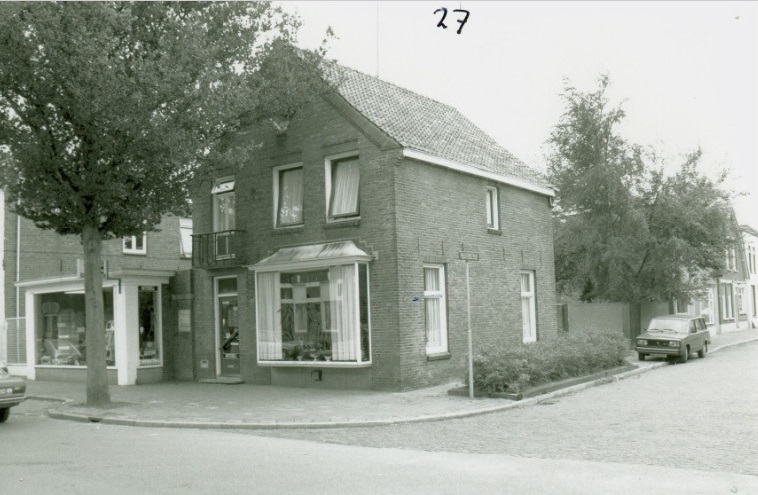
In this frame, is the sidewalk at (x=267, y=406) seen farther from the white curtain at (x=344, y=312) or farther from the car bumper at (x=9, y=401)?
the car bumper at (x=9, y=401)

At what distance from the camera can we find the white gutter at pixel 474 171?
688 inches

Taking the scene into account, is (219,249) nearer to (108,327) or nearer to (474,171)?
(108,327)

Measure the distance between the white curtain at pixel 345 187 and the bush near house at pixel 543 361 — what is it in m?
4.90

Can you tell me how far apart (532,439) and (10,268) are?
23.5 metres

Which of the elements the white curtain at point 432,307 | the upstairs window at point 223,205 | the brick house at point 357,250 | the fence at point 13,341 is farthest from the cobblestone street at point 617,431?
the fence at point 13,341

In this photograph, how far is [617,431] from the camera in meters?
11.1

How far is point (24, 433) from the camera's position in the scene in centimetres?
1245

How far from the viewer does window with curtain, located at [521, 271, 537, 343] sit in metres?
22.3

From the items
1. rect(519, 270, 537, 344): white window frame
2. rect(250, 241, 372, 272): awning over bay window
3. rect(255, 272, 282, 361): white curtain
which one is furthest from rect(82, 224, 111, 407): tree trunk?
rect(519, 270, 537, 344): white window frame

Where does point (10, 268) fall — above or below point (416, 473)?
above

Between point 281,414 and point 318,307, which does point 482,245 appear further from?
point 281,414

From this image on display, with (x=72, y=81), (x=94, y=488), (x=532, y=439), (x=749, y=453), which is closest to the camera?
(x=94, y=488)

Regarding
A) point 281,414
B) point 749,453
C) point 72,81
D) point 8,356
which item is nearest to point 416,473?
point 749,453

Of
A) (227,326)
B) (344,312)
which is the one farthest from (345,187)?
(227,326)
